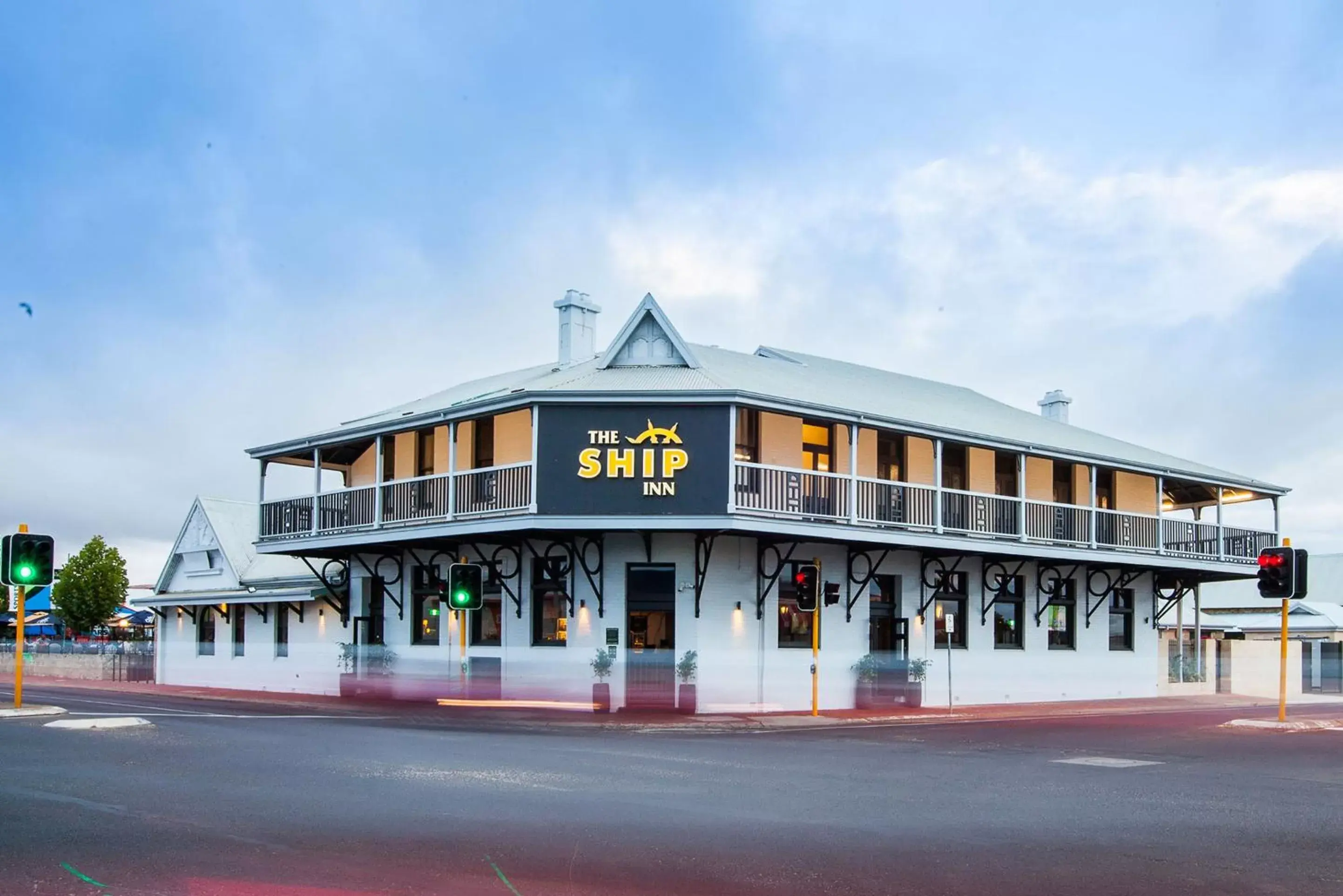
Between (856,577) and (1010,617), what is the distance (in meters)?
5.71

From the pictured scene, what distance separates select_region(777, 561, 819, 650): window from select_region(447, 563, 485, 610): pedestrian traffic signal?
6.36 meters

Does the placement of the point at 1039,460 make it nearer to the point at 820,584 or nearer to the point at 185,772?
the point at 820,584

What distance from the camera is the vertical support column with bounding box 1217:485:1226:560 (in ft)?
113

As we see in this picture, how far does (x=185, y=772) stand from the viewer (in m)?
13.2

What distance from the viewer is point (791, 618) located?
92.4ft

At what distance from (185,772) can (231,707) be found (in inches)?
615

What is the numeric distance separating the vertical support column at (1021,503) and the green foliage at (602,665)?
1002 centimetres

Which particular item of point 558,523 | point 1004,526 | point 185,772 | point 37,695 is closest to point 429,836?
point 185,772

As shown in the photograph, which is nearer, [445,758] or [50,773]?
[50,773]

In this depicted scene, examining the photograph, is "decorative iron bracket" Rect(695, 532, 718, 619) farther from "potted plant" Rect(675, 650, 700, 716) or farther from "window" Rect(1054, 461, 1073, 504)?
"window" Rect(1054, 461, 1073, 504)

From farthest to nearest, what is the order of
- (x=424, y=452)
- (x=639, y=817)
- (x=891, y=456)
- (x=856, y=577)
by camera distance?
(x=424, y=452) → (x=891, y=456) → (x=856, y=577) → (x=639, y=817)

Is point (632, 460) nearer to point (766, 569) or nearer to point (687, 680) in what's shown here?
point (766, 569)

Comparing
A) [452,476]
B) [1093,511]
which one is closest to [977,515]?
[1093,511]

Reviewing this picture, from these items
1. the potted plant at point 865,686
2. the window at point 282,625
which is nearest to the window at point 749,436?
the potted plant at point 865,686
